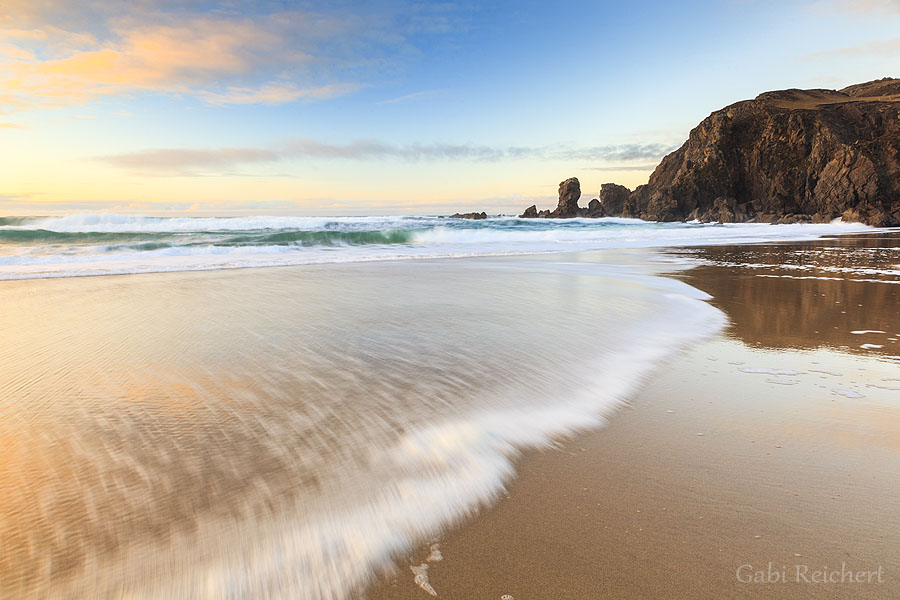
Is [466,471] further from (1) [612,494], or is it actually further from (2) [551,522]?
(1) [612,494]

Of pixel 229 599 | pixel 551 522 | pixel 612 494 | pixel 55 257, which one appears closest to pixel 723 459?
pixel 612 494

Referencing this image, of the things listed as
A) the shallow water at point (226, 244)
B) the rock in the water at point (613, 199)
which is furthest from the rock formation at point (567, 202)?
the shallow water at point (226, 244)

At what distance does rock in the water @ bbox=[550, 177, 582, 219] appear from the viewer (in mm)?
68125

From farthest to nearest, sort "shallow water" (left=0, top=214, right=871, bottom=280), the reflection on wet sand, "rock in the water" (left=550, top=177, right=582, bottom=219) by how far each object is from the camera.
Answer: "rock in the water" (left=550, top=177, right=582, bottom=219) → "shallow water" (left=0, top=214, right=871, bottom=280) → the reflection on wet sand

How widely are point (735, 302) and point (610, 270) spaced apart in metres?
3.33

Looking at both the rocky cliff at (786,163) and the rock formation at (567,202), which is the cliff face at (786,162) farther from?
the rock formation at (567,202)

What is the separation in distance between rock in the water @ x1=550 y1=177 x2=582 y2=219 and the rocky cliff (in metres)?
12.9

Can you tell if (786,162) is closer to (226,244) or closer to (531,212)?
(531,212)

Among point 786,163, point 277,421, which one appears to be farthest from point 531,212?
point 277,421

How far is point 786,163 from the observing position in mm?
51406

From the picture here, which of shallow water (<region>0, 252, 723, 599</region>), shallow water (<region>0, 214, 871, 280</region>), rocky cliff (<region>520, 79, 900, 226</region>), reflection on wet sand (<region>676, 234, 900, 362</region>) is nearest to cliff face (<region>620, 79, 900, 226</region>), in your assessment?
rocky cliff (<region>520, 79, 900, 226</region>)

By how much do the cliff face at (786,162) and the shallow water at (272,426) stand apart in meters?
45.9

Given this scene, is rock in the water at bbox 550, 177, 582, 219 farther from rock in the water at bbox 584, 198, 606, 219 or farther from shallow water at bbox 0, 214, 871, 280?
shallow water at bbox 0, 214, 871, 280

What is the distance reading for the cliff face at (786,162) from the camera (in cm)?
4219
